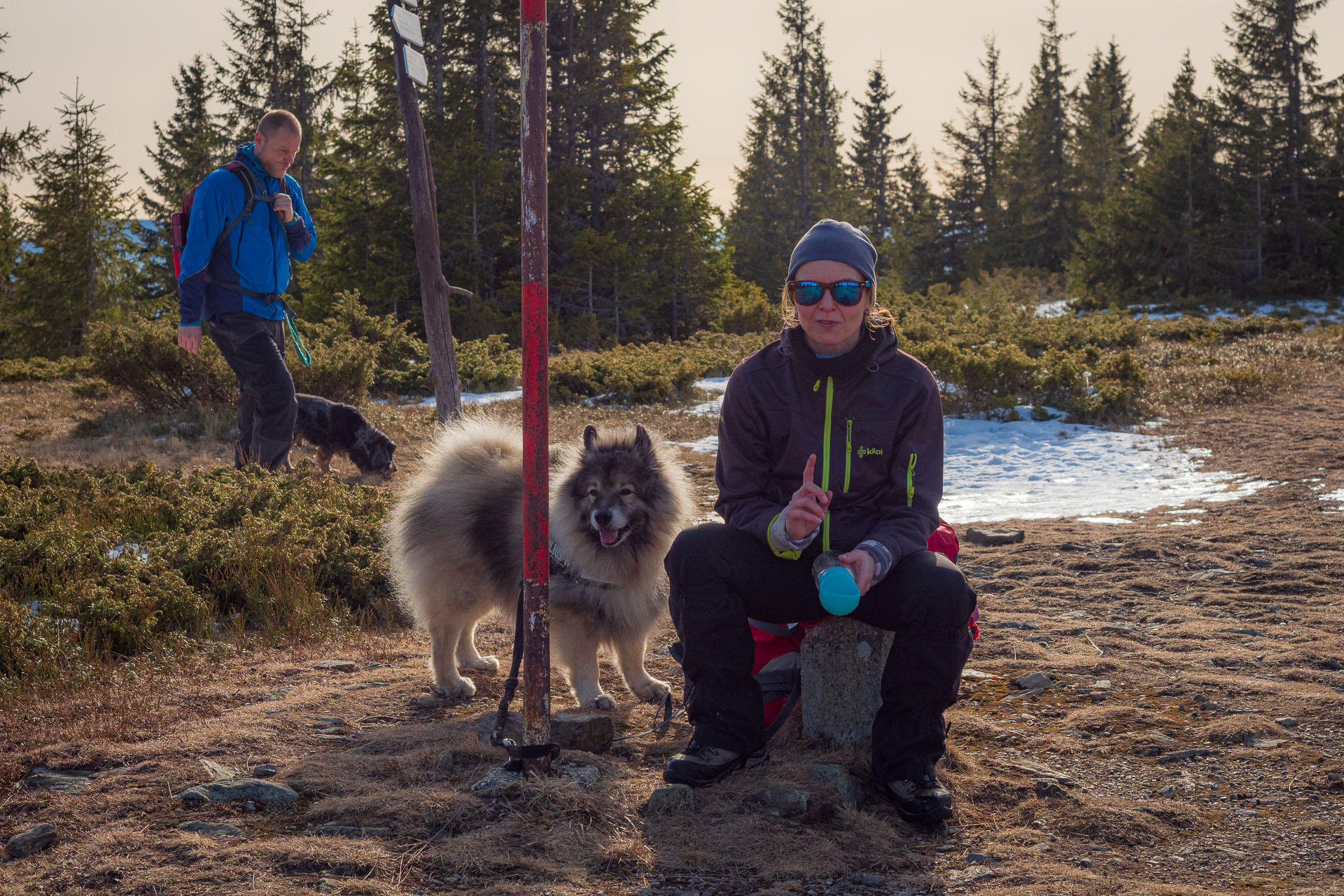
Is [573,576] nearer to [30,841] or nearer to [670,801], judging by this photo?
[670,801]

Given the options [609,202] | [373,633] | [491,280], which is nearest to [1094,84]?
[609,202]

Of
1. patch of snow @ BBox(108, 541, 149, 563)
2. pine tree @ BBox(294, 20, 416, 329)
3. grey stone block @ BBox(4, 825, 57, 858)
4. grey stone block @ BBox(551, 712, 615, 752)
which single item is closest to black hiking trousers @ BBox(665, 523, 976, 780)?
grey stone block @ BBox(551, 712, 615, 752)

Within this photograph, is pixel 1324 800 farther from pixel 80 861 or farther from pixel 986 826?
pixel 80 861

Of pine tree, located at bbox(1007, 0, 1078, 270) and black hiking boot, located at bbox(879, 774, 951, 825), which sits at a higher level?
pine tree, located at bbox(1007, 0, 1078, 270)

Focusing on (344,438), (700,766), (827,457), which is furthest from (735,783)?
(344,438)

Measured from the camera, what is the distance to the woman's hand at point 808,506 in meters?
2.66

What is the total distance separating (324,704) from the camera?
11.6 feet

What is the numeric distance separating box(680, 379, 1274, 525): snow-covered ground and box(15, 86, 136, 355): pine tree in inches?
885

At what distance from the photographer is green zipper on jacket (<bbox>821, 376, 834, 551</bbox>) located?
295 cm

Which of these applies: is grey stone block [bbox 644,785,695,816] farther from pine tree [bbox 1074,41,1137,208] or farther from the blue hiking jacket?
pine tree [bbox 1074,41,1137,208]

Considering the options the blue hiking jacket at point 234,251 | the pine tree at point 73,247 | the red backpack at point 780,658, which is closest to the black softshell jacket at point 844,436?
the red backpack at point 780,658

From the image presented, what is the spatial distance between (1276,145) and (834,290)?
33.5 m

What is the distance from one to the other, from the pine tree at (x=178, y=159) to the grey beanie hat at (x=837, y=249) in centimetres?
3168

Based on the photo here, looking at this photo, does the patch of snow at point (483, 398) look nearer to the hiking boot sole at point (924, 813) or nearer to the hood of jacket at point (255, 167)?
the hood of jacket at point (255, 167)
